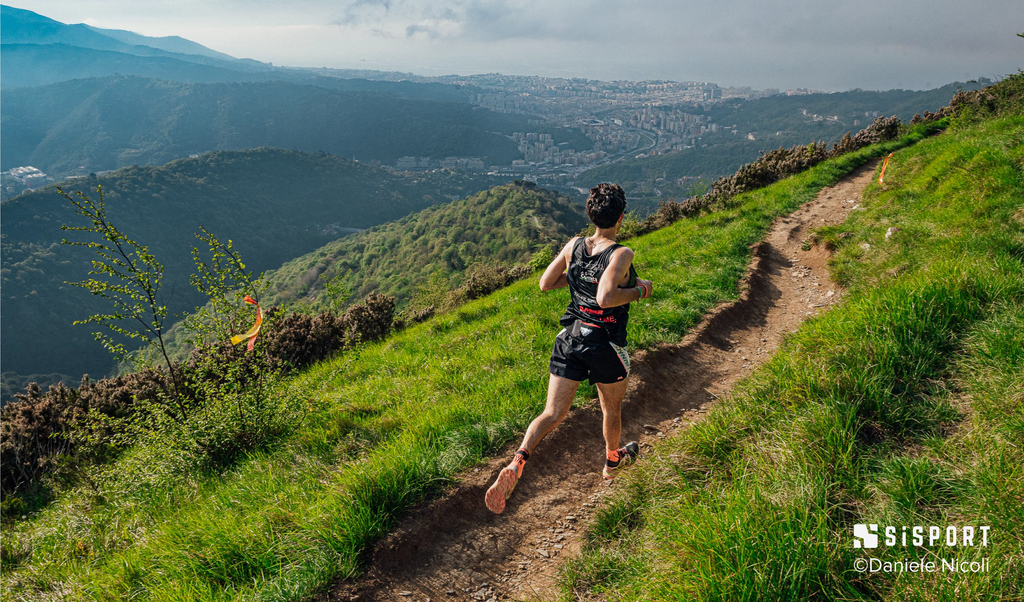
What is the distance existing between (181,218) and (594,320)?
12775cm

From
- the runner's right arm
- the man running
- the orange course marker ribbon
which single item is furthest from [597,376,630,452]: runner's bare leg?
the orange course marker ribbon

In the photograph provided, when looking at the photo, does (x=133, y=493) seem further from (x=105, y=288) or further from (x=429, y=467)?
(x=429, y=467)

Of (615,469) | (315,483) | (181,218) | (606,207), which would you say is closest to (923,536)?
(615,469)

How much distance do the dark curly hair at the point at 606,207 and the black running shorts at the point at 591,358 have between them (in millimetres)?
828

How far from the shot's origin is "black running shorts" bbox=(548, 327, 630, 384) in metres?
3.57

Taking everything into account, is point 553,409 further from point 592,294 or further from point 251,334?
point 251,334

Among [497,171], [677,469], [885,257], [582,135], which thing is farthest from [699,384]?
[582,135]

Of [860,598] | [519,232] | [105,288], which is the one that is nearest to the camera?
[860,598]

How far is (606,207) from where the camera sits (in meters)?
3.46

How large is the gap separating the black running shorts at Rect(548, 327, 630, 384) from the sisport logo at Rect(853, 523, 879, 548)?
5.32ft

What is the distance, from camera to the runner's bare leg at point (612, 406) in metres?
3.75

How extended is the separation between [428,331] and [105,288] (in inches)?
216

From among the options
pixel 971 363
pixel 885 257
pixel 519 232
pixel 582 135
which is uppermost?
pixel 582 135

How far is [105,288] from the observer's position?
4453 millimetres
